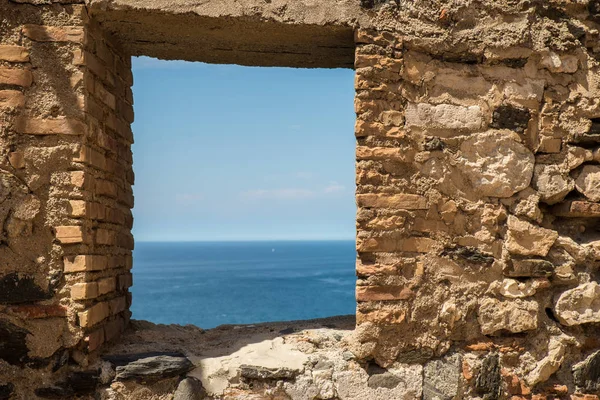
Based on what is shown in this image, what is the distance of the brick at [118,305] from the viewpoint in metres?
3.36

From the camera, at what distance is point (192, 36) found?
3363 mm

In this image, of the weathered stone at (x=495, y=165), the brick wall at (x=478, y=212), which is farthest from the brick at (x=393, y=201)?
the weathered stone at (x=495, y=165)

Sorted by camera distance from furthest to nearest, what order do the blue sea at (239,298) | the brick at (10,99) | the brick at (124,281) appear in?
the blue sea at (239,298), the brick at (124,281), the brick at (10,99)

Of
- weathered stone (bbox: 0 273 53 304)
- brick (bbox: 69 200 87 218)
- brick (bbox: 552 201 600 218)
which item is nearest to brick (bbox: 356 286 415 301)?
brick (bbox: 552 201 600 218)

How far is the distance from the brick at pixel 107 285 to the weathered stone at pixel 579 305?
93.6 inches

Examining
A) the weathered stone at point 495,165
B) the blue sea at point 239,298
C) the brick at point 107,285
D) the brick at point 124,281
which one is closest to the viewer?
the brick at point 107,285

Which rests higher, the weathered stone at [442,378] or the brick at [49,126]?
the brick at [49,126]

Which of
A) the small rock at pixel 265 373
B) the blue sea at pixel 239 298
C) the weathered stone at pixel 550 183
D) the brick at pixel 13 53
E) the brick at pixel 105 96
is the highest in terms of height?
the brick at pixel 13 53

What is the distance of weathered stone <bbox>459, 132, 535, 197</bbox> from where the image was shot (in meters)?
3.27

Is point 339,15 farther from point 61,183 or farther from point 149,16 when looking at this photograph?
point 61,183

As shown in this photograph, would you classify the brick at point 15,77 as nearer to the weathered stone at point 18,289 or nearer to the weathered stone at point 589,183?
the weathered stone at point 18,289

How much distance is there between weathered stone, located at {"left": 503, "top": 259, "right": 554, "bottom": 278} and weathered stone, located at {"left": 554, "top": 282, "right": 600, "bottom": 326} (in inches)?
7.3

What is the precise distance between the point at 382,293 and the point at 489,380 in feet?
2.46

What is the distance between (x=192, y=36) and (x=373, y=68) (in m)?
1.00
